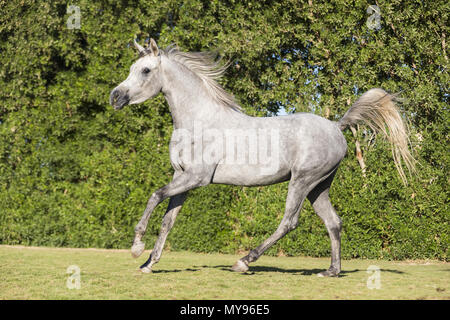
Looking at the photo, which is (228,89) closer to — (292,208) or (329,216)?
(329,216)

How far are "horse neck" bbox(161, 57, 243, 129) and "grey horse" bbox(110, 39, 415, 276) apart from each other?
13 mm

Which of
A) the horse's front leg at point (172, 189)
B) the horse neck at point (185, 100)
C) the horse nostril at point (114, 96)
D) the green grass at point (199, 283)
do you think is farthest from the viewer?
the horse neck at point (185, 100)

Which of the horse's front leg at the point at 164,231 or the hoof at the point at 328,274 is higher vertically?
the horse's front leg at the point at 164,231

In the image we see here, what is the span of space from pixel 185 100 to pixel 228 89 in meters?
5.63

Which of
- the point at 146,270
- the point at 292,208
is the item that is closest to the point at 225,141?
the point at 292,208

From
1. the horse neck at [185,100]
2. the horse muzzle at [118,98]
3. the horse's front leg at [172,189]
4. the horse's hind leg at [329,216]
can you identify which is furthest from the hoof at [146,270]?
the horse's hind leg at [329,216]

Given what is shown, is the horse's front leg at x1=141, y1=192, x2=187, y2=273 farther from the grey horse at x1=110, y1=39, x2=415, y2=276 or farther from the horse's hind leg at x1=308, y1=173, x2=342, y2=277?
the horse's hind leg at x1=308, y1=173, x2=342, y2=277

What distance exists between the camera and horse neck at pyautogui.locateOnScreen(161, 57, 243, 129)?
6.74 m

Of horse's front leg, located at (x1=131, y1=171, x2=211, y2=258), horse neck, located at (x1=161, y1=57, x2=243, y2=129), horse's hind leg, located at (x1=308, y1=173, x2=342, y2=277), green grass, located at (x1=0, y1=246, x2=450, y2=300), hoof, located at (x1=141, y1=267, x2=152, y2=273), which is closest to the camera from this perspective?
green grass, located at (x1=0, y1=246, x2=450, y2=300)

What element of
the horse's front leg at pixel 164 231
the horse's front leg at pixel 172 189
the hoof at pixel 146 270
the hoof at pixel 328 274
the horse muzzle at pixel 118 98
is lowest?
the hoof at pixel 328 274

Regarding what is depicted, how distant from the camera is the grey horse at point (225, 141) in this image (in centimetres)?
652

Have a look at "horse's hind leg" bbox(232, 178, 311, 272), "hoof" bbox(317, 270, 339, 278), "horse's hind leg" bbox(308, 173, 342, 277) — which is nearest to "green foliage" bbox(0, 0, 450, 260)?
"horse's hind leg" bbox(308, 173, 342, 277)

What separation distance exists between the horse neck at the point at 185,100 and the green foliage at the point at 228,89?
4047 millimetres

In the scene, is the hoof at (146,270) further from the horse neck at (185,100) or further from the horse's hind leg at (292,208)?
the horse neck at (185,100)
